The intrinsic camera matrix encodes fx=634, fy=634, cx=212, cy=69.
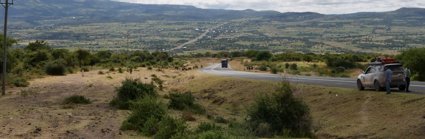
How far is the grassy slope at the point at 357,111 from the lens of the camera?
27.2 metres

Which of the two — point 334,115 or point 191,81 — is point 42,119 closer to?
point 334,115

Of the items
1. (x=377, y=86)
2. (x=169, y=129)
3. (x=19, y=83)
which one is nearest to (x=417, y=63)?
(x=377, y=86)

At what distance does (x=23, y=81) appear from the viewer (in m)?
55.8

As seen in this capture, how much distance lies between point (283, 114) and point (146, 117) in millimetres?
6118

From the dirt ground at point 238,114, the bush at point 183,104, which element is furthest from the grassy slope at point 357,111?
the bush at point 183,104

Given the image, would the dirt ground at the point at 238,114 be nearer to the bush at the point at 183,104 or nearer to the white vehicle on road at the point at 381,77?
the white vehicle on road at the point at 381,77

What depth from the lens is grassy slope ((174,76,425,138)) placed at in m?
27.2

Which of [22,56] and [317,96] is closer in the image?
[317,96]

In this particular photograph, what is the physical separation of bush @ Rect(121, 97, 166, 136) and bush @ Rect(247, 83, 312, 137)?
4.13 metres

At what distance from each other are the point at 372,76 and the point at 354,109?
11.1 feet

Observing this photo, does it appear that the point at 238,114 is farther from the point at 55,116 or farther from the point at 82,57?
the point at 82,57

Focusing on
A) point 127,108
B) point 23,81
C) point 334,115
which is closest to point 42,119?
point 127,108

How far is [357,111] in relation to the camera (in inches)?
1257

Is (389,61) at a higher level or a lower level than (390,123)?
higher
